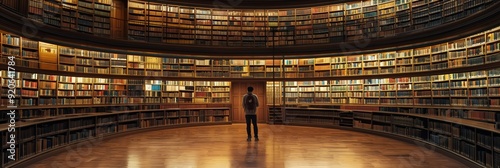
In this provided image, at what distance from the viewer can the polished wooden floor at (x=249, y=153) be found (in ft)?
17.3

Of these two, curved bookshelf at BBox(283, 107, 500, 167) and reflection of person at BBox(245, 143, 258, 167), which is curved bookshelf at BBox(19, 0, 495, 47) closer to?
curved bookshelf at BBox(283, 107, 500, 167)

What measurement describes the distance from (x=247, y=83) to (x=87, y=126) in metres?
6.38

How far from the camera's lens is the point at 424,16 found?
9.49 meters

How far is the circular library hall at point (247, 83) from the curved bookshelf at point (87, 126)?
0.12 ft

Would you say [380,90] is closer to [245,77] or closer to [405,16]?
[405,16]

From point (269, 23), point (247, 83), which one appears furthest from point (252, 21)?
point (247, 83)

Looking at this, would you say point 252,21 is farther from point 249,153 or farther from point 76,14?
point 249,153

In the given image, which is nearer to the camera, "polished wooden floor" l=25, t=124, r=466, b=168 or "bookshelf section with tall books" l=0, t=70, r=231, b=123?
"polished wooden floor" l=25, t=124, r=466, b=168

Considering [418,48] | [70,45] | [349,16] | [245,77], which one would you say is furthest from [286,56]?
[70,45]

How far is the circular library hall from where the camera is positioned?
5859 millimetres

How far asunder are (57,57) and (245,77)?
5.84 metres

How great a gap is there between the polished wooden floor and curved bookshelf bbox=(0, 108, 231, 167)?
0.25m

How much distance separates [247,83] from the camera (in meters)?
12.8

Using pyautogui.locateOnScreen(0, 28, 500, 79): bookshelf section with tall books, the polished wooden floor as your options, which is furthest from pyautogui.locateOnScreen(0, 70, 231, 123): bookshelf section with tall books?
the polished wooden floor
